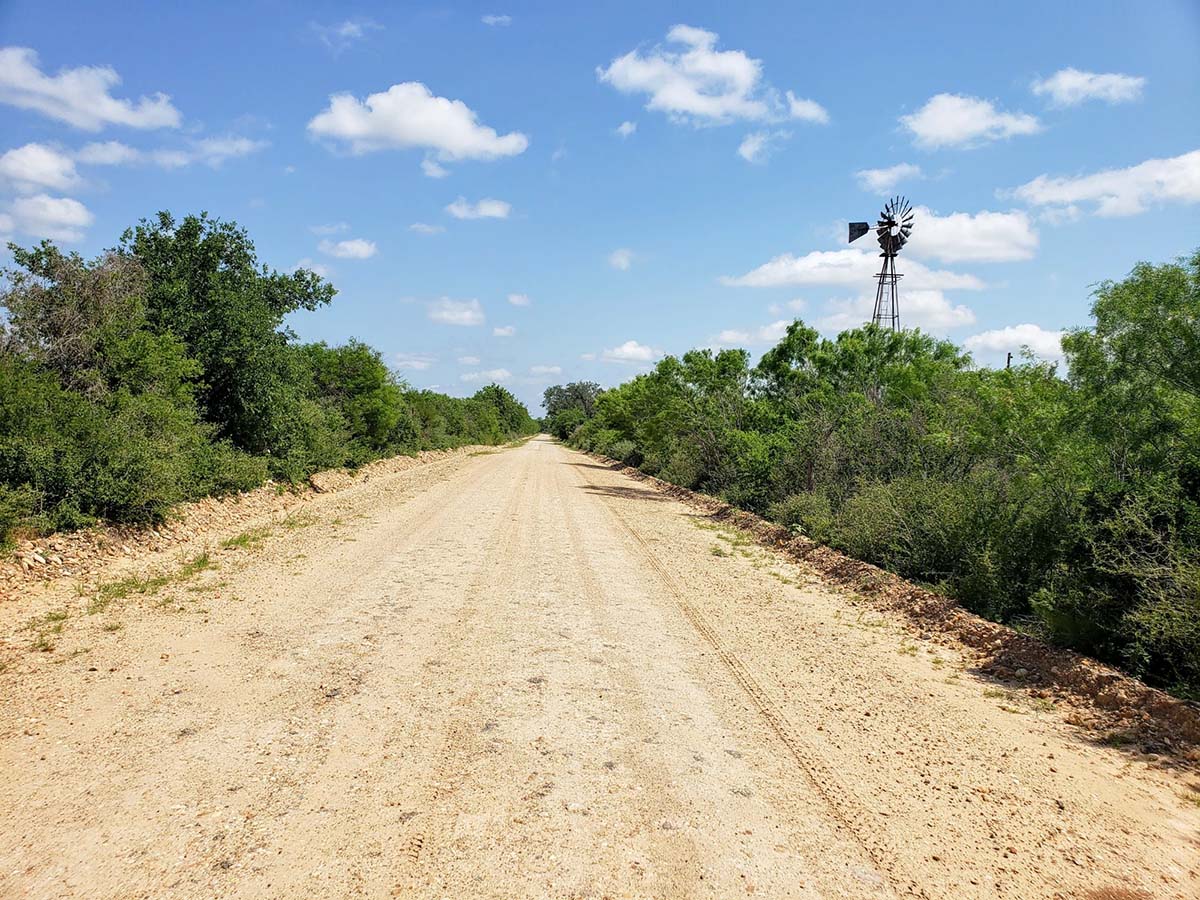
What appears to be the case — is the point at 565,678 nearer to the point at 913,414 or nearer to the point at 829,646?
the point at 829,646

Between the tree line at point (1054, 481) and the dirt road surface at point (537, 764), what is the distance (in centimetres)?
146

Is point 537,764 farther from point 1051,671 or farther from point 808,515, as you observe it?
point 808,515

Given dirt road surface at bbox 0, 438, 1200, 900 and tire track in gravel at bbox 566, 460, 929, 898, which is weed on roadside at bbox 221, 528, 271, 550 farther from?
tire track in gravel at bbox 566, 460, 929, 898

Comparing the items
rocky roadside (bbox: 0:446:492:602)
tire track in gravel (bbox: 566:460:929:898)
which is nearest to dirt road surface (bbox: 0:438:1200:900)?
tire track in gravel (bbox: 566:460:929:898)

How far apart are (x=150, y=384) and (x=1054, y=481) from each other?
16687mm

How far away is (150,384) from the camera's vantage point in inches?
580

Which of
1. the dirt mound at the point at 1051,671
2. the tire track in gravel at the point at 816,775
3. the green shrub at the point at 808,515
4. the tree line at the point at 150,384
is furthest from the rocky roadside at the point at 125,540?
the green shrub at the point at 808,515

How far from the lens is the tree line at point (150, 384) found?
10.3 meters

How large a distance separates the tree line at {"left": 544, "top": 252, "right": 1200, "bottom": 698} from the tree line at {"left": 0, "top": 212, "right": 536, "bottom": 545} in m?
12.6

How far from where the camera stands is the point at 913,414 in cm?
1495

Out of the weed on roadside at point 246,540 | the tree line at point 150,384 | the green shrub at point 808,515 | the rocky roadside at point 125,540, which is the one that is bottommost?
the weed on roadside at point 246,540

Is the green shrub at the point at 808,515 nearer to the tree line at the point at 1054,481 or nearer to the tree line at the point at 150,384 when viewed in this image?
the tree line at the point at 1054,481

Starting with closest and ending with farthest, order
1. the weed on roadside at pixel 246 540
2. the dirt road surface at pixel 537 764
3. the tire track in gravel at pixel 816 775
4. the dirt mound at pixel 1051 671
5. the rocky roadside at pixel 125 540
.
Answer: the dirt road surface at pixel 537 764 < the tire track in gravel at pixel 816 775 < the dirt mound at pixel 1051 671 < the rocky roadside at pixel 125 540 < the weed on roadside at pixel 246 540

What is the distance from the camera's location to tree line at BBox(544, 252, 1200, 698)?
6609 mm
